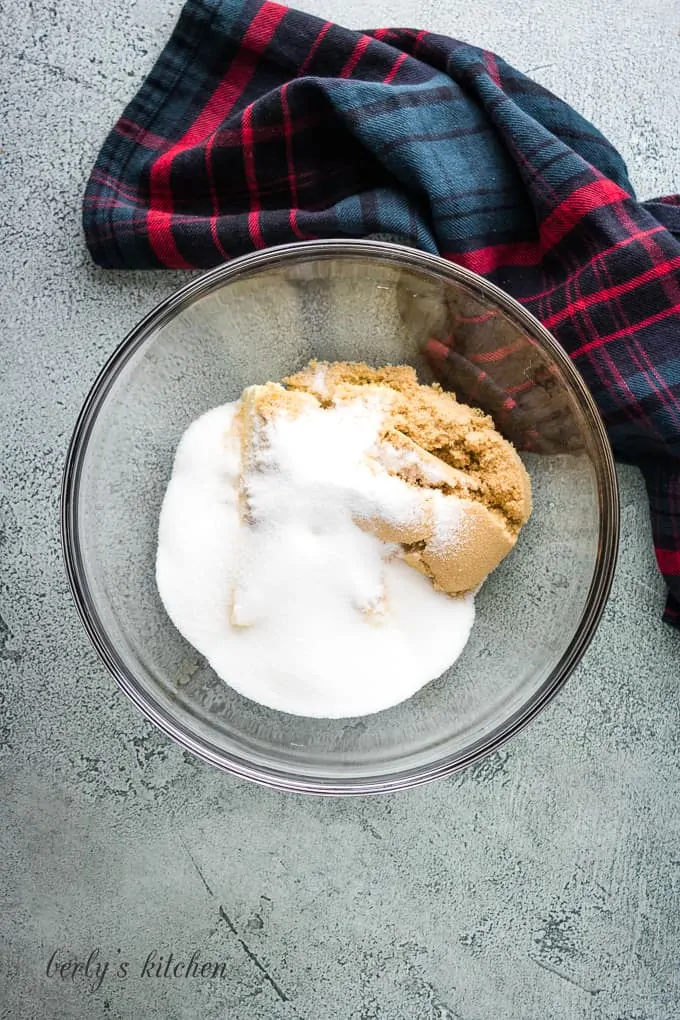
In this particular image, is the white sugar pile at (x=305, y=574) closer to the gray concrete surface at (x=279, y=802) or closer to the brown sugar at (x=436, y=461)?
the brown sugar at (x=436, y=461)

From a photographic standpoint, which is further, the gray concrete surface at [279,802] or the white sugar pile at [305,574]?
the gray concrete surface at [279,802]

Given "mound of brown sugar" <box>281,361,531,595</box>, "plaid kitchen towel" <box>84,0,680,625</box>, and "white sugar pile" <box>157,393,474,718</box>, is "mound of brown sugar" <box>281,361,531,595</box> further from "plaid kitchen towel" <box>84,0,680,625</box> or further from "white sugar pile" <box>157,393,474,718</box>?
"plaid kitchen towel" <box>84,0,680,625</box>

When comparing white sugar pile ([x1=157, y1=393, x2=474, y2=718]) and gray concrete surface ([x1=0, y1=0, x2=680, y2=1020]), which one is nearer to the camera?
white sugar pile ([x1=157, y1=393, x2=474, y2=718])

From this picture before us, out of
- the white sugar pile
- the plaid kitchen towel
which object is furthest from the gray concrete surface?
the white sugar pile

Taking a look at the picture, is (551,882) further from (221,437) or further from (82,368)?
(82,368)

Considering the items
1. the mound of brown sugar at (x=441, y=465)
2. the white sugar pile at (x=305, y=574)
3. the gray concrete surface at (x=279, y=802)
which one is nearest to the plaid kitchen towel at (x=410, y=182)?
the gray concrete surface at (x=279, y=802)

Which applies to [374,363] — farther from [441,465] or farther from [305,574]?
[305,574]
